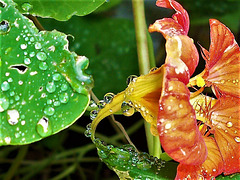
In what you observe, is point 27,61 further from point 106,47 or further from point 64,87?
point 106,47

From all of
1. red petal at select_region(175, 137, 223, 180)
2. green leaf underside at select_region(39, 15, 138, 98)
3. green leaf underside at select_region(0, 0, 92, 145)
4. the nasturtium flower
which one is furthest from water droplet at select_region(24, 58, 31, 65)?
green leaf underside at select_region(39, 15, 138, 98)

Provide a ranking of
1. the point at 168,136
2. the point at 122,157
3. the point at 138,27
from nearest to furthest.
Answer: the point at 168,136, the point at 122,157, the point at 138,27

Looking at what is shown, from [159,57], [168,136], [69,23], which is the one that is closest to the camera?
[168,136]

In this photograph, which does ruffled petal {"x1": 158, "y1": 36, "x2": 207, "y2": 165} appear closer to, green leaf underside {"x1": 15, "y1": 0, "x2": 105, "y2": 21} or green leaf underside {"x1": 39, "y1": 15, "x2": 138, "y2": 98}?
green leaf underside {"x1": 15, "y1": 0, "x2": 105, "y2": 21}

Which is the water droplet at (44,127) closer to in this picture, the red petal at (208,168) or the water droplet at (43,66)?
the water droplet at (43,66)

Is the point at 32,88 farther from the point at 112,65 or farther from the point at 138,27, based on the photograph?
the point at 112,65

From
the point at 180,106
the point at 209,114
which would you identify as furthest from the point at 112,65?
the point at 180,106

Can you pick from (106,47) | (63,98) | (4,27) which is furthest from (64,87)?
(106,47)
